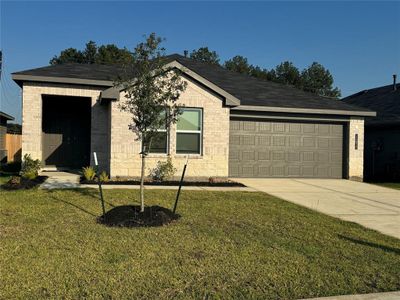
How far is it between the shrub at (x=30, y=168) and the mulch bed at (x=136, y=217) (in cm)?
612

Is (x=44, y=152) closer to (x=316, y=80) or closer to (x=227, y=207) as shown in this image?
(x=227, y=207)

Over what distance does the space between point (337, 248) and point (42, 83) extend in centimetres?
1306

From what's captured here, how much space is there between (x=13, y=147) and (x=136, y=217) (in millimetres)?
22176

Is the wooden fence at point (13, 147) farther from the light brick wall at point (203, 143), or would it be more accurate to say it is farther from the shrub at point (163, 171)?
the shrub at point (163, 171)

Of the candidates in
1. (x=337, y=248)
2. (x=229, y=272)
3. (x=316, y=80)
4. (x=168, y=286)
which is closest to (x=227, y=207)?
(x=337, y=248)

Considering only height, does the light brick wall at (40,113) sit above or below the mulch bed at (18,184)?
above

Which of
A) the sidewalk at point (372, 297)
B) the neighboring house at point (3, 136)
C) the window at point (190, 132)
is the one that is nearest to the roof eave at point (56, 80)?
the window at point (190, 132)

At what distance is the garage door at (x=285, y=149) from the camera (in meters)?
16.9

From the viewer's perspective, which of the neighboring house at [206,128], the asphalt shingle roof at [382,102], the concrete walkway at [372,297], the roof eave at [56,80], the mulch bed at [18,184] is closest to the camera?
the concrete walkway at [372,297]

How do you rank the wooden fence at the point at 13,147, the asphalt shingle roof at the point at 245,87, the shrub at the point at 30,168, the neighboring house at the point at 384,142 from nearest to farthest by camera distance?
the shrub at the point at 30,168
the asphalt shingle roof at the point at 245,87
the neighboring house at the point at 384,142
the wooden fence at the point at 13,147

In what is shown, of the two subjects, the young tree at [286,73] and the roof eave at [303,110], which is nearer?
the roof eave at [303,110]

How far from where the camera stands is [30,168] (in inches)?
549

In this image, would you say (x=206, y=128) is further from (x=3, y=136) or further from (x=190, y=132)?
(x=3, y=136)

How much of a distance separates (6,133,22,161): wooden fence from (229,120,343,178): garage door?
1612 centimetres
